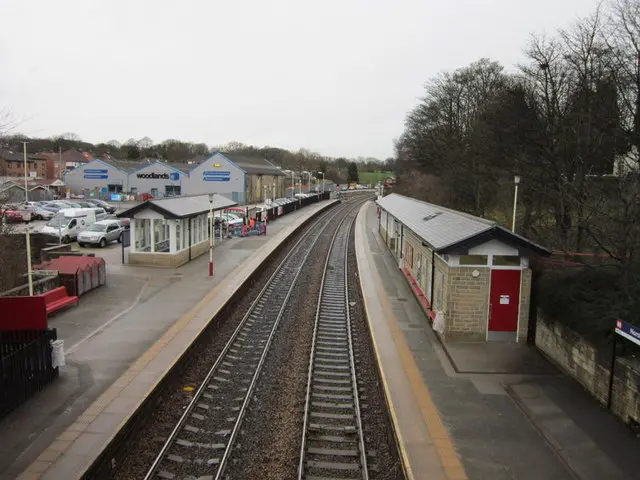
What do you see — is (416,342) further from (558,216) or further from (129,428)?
(558,216)

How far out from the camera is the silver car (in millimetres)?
26519

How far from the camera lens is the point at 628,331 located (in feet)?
26.3

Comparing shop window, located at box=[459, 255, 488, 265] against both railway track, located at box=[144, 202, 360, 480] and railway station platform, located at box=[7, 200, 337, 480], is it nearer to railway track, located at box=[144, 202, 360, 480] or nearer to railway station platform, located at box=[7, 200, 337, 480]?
railway track, located at box=[144, 202, 360, 480]

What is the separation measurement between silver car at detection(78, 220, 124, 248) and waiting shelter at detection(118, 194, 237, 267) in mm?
3728

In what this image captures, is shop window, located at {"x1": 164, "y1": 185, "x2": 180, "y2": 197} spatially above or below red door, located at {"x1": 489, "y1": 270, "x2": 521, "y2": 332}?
above

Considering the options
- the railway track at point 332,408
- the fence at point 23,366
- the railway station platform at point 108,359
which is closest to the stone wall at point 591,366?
the railway track at point 332,408

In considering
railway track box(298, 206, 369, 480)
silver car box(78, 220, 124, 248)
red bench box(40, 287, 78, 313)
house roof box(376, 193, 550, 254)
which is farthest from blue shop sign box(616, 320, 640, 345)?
silver car box(78, 220, 124, 248)

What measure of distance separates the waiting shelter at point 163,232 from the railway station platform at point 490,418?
11.8 meters

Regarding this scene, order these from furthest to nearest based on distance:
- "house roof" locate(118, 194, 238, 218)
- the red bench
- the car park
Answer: the car park
"house roof" locate(118, 194, 238, 218)
the red bench

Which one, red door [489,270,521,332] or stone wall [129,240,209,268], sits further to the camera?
stone wall [129,240,209,268]

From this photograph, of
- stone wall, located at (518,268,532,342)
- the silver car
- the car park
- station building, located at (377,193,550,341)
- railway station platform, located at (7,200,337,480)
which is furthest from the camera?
the car park

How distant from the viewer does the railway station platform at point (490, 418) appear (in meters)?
7.04

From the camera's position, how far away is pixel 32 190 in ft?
185

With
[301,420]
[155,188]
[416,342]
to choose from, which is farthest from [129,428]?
[155,188]
